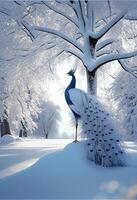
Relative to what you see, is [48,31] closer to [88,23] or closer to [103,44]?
[88,23]

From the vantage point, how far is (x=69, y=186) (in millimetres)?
7219

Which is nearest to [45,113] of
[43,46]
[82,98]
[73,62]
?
[73,62]

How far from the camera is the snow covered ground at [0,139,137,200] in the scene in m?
6.87

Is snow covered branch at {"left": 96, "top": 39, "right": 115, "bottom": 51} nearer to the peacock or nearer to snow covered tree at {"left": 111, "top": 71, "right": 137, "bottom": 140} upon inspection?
the peacock

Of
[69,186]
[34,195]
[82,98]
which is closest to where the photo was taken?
[34,195]

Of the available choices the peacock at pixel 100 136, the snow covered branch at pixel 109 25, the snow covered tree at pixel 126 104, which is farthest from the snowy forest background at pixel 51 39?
the snow covered tree at pixel 126 104

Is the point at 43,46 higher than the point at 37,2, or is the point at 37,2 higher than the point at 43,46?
the point at 37,2

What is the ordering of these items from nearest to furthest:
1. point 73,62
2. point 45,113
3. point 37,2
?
point 37,2 < point 73,62 < point 45,113

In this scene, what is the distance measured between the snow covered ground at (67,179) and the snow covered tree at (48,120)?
47644mm

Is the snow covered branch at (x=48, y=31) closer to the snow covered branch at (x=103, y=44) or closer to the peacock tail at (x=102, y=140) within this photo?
the snow covered branch at (x=103, y=44)

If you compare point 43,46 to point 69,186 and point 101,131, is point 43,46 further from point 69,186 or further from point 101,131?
point 69,186

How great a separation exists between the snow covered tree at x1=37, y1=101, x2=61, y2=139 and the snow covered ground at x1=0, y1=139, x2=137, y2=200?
47.6 metres

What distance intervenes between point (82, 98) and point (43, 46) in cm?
646

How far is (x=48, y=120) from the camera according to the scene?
5903 cm
